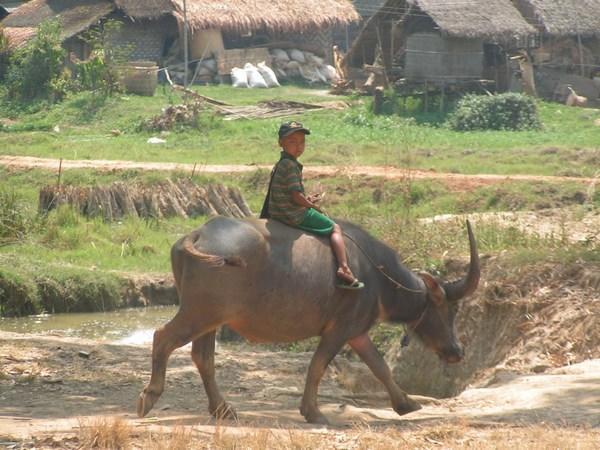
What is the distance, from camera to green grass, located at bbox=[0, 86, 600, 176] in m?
24.9

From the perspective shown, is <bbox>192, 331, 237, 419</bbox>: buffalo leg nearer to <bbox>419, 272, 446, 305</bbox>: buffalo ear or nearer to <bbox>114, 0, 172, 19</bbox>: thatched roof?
<bbox>419, 272, 446, 305</bbox>: buffalo ear

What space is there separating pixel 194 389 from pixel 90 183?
507 inches

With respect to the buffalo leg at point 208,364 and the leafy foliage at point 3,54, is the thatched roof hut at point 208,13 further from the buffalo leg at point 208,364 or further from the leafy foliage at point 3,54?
the buffalo leg at point 208,364

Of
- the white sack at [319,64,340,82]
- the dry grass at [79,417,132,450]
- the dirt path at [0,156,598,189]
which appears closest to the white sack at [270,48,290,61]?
the white sack at [319,64,340,82]

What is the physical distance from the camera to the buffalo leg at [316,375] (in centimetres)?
895

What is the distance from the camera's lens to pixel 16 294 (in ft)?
52.4

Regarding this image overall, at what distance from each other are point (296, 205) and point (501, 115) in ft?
76.0

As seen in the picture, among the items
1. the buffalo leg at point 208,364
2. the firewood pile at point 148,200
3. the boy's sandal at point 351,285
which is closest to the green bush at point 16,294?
the firewood pile at point 148,200

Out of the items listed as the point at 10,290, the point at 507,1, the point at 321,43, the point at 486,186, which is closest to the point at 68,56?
the point at 321,43

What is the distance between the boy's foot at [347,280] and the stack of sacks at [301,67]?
115 feet

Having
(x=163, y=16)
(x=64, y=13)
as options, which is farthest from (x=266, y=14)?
(x=64, y=13)

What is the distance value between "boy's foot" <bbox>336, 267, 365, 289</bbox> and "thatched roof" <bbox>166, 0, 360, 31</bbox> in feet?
106

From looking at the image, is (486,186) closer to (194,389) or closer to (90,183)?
(90,183)

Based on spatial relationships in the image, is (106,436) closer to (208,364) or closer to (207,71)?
(208,364)
